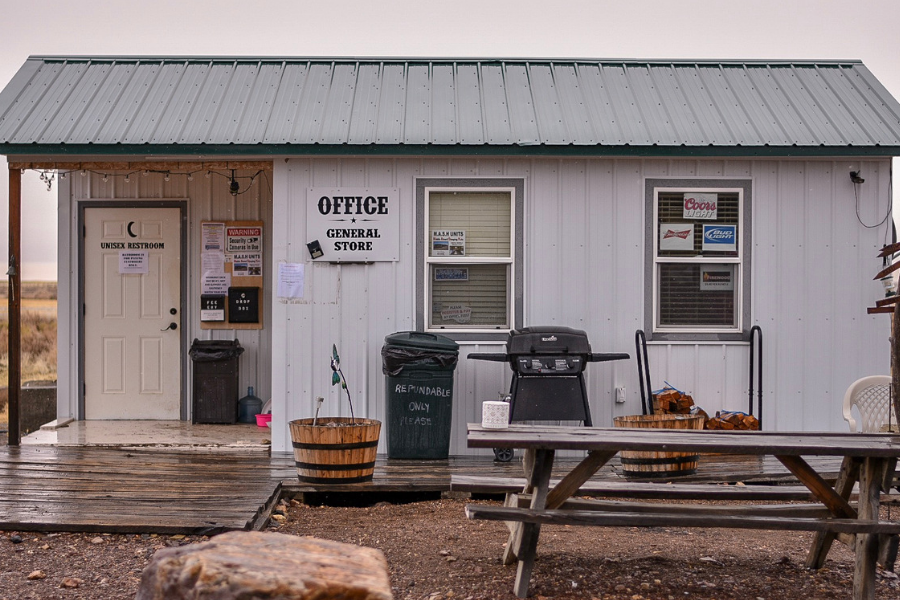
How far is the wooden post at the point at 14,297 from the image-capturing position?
27.2ft

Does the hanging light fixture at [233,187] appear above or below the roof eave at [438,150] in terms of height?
below

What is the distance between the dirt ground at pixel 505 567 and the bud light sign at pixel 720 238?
306 centimetres

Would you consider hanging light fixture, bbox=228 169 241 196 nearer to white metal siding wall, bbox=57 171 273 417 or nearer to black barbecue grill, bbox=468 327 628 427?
white metal siding wall, bbox=57 171 273 417

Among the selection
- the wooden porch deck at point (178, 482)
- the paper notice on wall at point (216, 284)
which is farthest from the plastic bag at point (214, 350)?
the wooden porch deck at point (178, 482)

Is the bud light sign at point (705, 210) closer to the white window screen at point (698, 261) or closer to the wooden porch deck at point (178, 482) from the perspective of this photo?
the white window screen at point (698, 261)

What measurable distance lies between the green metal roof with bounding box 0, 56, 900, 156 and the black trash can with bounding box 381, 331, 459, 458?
1.70 m

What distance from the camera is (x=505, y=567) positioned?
510cm

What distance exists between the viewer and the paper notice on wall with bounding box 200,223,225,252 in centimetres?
1001

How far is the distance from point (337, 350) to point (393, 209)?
136cm

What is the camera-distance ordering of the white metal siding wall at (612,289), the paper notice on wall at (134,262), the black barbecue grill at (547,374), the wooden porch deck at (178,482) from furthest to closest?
1. the paper notice on wall at (134,262)
2. the white metal siding wall at (612,289)
3. the black barbecue grill at (547,374)
4. the wooden porch deck at (178,482)

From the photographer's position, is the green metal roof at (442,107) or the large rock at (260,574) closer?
the large rock at (260,574)

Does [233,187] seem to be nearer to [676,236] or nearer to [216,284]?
[216,284]

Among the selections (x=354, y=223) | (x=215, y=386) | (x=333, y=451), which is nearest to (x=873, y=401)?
(x=333, y=451)

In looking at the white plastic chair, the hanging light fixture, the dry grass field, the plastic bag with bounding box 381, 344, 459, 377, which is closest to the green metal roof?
the hanging light fixture
